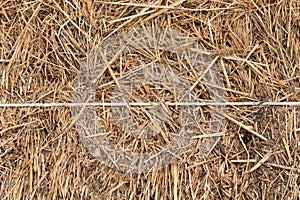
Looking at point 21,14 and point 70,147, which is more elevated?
point 21,14

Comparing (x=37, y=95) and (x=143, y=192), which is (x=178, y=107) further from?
(x=37, y=95)

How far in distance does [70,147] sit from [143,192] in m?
0.26

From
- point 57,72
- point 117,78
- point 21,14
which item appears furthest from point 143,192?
point 21,14

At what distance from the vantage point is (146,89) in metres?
1.47

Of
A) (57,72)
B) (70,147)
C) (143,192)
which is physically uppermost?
(57,72)

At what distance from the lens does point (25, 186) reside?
1.48m

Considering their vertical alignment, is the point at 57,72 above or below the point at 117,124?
above

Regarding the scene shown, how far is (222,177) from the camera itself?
1455 millimetres

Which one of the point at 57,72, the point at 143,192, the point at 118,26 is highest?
the point at 118,26

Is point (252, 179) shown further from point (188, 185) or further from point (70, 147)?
point (70, 147)

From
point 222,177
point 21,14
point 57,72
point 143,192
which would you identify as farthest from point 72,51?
point 222,177

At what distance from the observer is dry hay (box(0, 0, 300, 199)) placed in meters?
1.45

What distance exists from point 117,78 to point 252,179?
516 millimetres

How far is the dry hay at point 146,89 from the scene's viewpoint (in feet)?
4.77
